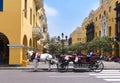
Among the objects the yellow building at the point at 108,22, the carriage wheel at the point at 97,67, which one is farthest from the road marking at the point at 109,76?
the yellow building at the point at 108,22

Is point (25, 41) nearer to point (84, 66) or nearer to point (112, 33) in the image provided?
point (84, 66)

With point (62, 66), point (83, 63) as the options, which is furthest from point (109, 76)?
point (62, 66)

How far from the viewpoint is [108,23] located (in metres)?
74.1

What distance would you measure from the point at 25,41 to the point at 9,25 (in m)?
5.98

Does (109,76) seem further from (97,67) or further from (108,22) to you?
(108,22)

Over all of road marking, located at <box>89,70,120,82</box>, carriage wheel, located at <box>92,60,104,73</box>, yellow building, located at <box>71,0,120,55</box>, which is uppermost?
yellow building, located at <box>71,0,120,55</box>

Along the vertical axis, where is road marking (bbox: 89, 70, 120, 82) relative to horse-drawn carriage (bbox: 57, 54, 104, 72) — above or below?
below

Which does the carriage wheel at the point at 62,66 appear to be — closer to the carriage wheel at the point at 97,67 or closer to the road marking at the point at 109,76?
the carriage wheel at the point at 97,67

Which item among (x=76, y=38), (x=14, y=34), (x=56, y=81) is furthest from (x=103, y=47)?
(x=76, y=38)

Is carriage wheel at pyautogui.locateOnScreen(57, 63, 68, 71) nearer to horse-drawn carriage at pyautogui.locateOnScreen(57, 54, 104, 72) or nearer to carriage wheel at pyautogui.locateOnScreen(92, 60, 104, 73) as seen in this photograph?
horse-drawn carriage at pyautogui.locateOnScreen(57, 54, 104, 72)

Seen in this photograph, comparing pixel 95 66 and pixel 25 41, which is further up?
pixel 25 41

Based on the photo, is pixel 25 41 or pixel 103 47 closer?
pixel 25 41

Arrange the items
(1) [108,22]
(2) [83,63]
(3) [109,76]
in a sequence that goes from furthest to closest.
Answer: (1) [108,22] < (2) [83,63] < (3) [109,76]

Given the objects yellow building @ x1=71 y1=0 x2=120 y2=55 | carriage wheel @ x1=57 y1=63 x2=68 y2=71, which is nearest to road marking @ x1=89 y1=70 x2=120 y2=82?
carriage wheel @ x1=57 y1=63 x2=68 y2=71
